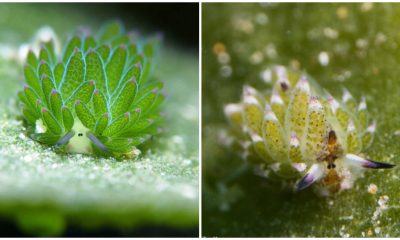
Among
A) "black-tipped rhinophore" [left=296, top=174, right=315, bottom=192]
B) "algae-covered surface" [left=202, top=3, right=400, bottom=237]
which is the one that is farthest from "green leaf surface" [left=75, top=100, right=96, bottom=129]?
"black-tipped rhinophore" [left=296, top=174, right=315, bottom=192]

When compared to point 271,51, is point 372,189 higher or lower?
lower

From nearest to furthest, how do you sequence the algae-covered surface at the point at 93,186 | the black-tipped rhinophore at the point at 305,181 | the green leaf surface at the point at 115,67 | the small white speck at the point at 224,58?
the algae-covered surface at the point at 93,186 → the black-tipped rhinophore at the point at 305,181 → the green leaf surface at the point at 115,67 → the small white speck at the point at 224,58

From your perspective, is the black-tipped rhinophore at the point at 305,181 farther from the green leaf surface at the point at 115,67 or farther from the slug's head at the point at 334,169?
the green leaf surface at the point at 115,67

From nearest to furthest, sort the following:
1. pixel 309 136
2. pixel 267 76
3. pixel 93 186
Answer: pixel 93 186
pixel 309 136
pixel 267 76

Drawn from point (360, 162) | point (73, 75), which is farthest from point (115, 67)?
point (360, 162)

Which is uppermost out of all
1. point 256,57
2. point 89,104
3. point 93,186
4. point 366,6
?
point 366,6

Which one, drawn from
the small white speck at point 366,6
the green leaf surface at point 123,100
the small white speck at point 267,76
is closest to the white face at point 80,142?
the green leaf surface at point 123,100

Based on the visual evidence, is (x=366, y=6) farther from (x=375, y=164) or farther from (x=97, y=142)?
(x=97, y=142)
